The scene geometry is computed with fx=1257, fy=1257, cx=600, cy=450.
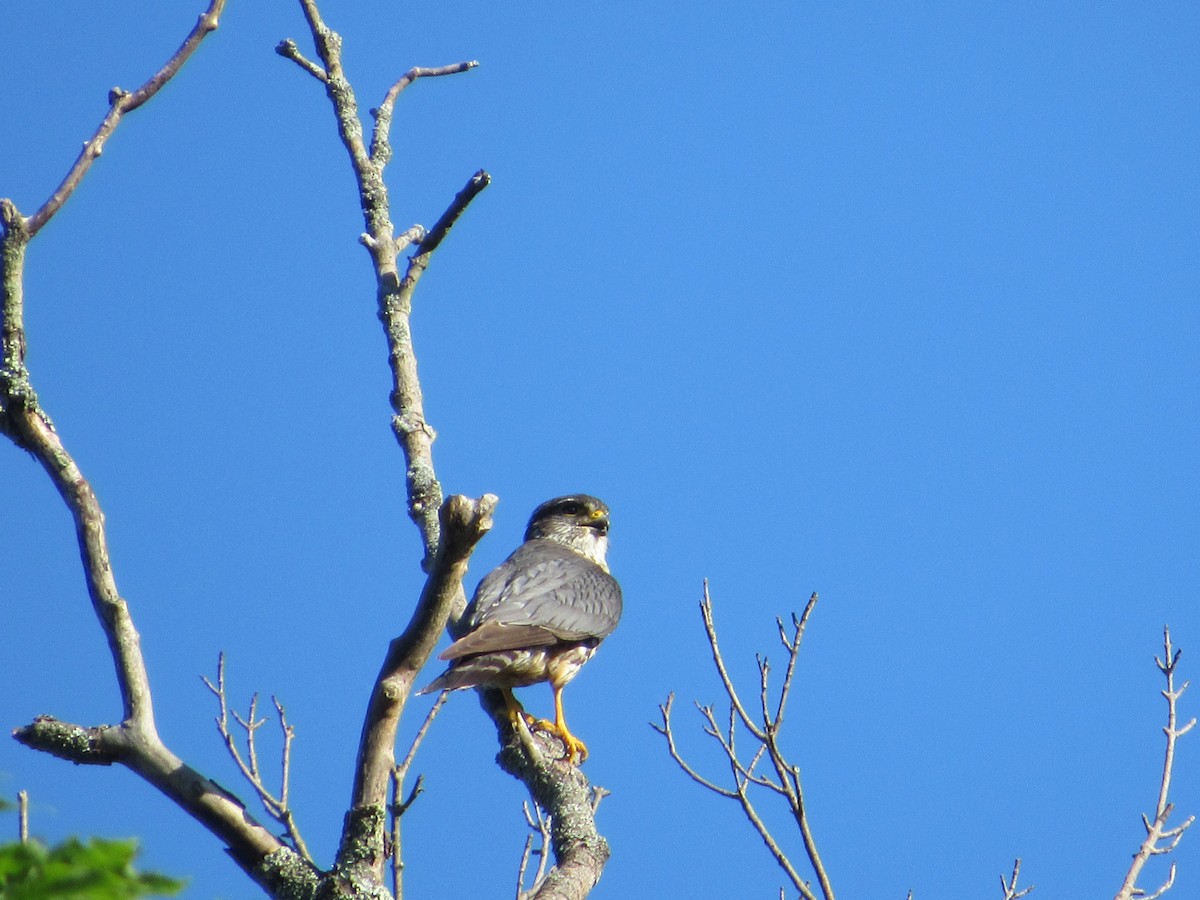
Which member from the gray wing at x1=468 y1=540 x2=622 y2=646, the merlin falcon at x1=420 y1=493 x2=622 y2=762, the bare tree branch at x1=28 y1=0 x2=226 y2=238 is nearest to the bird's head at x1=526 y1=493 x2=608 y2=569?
the merlin falcon at x1=420 y1=493 x2=622 y2=762

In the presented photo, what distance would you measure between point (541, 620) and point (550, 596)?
422mm

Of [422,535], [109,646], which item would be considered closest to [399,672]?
[109,646]

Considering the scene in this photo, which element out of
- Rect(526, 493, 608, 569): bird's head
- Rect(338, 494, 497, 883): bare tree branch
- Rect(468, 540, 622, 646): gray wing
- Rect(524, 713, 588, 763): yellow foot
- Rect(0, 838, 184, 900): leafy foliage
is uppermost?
Rect(526, 493, 608, 569): bird's head

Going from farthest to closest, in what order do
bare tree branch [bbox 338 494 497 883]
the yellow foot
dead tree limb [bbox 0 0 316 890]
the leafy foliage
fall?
the yellow foot < dead tree limb [bbox 0 0 316 890] < bare tree branch [bbox 338 494 497 883] < the leafy foliage

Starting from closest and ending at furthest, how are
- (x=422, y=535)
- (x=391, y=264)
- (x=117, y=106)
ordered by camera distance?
1. (x=117, y=106)
2. (x=422, y=535)
3. (x=391, y=264)

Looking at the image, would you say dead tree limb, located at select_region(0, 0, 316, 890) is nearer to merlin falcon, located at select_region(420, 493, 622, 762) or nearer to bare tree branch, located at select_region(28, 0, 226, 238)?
bare tree branch, located at select_region(28, 0, 226, 238)

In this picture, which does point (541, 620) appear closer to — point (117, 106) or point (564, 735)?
point (564, 735)

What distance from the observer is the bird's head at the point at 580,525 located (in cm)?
753

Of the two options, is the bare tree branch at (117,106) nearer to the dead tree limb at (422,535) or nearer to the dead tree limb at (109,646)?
the dead tree limb at (109,646)

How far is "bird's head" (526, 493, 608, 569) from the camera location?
753 cm

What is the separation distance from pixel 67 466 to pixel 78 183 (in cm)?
65

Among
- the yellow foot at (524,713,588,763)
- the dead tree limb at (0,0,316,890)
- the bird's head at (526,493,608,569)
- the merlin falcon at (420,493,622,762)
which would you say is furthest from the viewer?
the bird's head at (526,493,608,569)

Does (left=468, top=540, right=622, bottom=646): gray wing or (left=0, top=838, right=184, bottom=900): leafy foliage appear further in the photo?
(left=468, top=540, right=622, bottom=646): gray wing

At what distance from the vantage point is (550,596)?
5.91 meters
